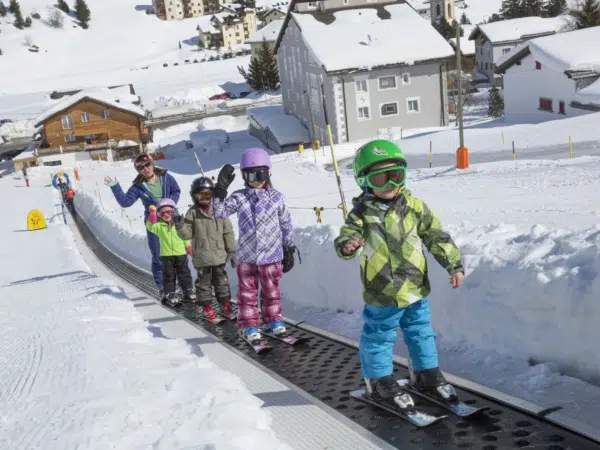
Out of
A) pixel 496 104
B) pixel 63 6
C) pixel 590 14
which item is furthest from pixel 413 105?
pixel 63 6

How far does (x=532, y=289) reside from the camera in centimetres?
484

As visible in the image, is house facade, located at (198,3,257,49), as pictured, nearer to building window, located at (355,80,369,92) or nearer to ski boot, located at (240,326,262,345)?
building window, located at (355,80,369,92)

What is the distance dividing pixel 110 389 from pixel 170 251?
15.3 ft

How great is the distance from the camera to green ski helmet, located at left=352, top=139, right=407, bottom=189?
13.4 ft

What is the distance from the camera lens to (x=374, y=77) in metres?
45.8

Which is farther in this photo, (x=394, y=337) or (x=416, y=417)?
(x=394, y=337)

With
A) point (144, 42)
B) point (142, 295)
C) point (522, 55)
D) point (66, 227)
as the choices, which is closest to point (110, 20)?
point (144, 42)

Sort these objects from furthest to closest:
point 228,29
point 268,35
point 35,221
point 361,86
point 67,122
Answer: point 228,29
point 268,35
point 67,122
point 361,86
point 35,221

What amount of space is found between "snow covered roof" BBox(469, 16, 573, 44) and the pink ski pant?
7322 centimetres

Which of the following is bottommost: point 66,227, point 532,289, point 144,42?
point 66,227

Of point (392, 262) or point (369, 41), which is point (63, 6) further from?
point (392, 262)

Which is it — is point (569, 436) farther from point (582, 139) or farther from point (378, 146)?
point (582, 139)

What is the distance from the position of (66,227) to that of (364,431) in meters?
24.5

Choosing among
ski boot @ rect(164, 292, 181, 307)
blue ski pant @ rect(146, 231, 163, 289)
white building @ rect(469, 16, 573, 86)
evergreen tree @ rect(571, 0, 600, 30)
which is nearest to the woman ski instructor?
blue ski pant @ rect(146, 231, 163, 289)
